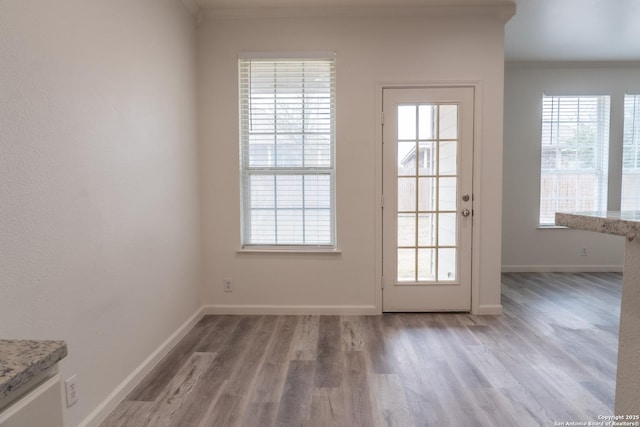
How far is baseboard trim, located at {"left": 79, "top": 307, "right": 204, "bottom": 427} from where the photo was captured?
1645mm

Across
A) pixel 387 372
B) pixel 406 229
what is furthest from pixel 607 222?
pixel 406 229

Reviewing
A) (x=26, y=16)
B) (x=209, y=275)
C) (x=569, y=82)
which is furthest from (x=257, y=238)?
(x=569, y=82)

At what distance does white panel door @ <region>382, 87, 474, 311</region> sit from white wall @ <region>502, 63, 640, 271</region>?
1.90m

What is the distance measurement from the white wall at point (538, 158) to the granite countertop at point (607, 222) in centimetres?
404

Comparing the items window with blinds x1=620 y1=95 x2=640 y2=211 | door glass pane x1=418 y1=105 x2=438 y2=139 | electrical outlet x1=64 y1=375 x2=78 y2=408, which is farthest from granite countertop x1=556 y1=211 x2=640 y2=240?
window with blinds x1=620 y1=95 x2=640 y2=211

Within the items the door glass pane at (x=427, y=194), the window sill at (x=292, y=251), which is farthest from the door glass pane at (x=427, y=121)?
the window sill at (x=292, y=251)

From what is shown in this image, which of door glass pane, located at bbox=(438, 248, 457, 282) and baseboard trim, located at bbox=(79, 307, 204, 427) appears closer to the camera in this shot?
baseboard trim, located at bbox=(79, 307, 204, 427)

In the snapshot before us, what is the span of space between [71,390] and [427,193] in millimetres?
2781

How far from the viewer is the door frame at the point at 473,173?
2.94 meters

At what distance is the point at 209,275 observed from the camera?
3092mm

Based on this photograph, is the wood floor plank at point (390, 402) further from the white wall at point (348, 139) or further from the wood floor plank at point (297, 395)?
the white wall at point (348, 139)

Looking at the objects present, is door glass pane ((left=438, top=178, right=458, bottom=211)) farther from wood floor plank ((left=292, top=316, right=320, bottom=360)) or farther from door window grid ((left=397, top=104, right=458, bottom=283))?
wood floor plank ((left=292, top=316, right=320, bottom=360))

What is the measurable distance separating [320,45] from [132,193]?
6.65 feet

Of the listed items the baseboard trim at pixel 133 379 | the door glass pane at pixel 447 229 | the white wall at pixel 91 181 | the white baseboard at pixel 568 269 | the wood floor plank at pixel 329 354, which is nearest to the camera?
the white wall at pixel 91 181
